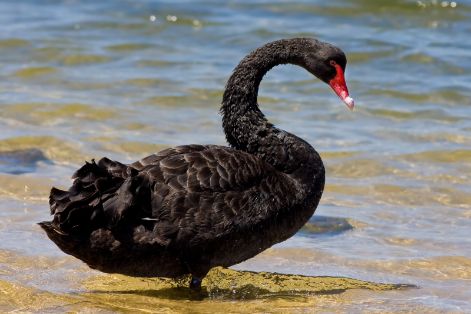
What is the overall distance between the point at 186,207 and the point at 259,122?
1.04m

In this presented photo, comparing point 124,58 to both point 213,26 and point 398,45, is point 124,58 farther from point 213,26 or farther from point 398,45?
point 398,45

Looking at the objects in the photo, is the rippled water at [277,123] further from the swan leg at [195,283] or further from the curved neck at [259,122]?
the curved neck at [259,122]

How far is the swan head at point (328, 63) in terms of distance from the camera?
19.7 ft

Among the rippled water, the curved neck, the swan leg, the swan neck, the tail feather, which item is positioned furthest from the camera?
the swan neck

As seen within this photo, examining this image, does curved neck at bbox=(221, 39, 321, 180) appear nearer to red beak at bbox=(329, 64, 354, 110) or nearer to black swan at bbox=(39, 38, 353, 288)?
black swan at bbox=(39, 38, 353, 288)

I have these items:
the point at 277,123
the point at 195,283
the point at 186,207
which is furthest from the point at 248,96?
the point at 277,123

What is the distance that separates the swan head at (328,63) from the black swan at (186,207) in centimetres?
26

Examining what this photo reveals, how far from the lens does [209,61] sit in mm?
12125

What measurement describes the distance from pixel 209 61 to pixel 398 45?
7.85 ft

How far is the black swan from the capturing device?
16.3ft

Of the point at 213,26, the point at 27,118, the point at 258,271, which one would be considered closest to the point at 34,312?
the point at 258,271

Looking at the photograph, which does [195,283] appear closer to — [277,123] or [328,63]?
Answer: [328,63]

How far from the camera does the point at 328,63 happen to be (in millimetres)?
6016

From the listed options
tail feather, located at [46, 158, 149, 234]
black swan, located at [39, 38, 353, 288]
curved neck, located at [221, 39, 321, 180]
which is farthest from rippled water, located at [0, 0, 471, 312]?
curved neck, located at [221, 39, 321, 180]
